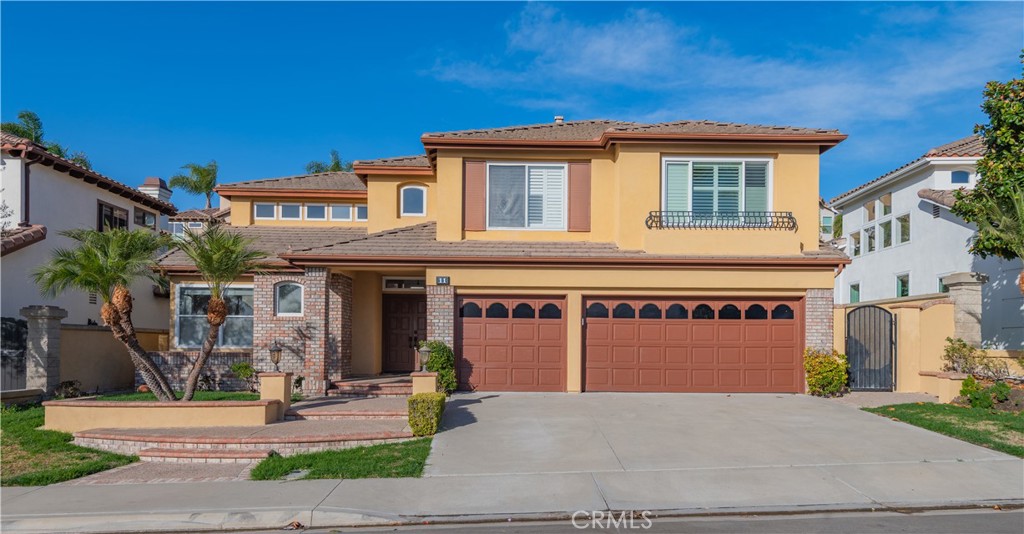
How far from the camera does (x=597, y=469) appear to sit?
9578 millimetres

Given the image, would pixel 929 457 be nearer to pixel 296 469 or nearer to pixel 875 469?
pixel 875 469

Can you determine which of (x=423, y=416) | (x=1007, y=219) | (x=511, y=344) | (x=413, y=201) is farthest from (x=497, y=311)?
(x=1007, y=219)

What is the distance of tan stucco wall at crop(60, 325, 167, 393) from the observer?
15562 mm

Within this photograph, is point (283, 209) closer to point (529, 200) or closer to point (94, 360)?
point (94, 360)

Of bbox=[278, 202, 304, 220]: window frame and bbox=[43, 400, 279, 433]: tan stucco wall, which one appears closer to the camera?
bbox=[43, 400, 279, 433]: tan stucco wall

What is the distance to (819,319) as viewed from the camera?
625 inches

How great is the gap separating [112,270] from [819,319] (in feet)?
47.3

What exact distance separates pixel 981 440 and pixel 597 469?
617 cm

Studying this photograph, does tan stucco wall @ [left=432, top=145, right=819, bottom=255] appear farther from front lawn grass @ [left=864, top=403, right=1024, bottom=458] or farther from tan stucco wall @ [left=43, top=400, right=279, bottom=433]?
tan stucco wall @ [left=43, top=400, right=279, bottom=433]

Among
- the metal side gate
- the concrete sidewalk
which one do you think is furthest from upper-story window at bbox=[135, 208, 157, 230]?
the metal side gate

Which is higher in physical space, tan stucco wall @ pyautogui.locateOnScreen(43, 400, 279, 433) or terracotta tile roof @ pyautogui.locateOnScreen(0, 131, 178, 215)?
terracotta tile roof @ pyautogui.locateOnScreen(0, 131, 178, 215)

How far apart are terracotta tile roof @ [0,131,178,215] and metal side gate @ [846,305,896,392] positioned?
20.2m

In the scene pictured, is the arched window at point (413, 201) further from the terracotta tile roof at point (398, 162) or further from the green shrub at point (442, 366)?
the green shrub at point (442, 366)

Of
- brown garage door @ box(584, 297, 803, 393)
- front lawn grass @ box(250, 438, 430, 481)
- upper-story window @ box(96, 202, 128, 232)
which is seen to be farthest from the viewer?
upper-story window @ box(96, 202, 128, 232)
